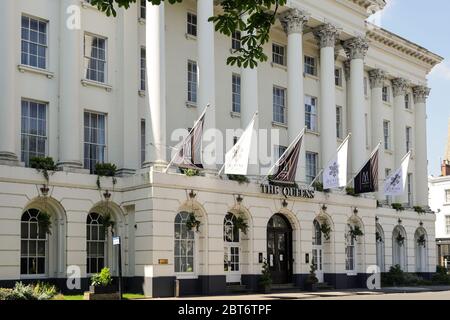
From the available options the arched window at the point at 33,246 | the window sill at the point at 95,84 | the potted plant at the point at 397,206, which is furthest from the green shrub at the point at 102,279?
the potted plant at the point at 397,206

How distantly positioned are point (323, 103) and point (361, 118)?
4.02 meters

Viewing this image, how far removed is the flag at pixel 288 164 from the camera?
35.2 m

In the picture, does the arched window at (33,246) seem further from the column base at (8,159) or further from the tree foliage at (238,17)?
the tree foliage at (238,17)

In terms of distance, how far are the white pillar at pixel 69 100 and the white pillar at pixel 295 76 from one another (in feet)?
42.6

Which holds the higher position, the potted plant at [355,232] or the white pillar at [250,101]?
the white pillar at [250,101]

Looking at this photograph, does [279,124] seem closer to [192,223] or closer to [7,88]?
[192,223]

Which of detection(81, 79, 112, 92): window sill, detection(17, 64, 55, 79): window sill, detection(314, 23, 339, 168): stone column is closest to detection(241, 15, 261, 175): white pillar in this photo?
detection(314, 23, 339, 168): stone column

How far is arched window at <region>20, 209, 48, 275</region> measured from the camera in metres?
29.7

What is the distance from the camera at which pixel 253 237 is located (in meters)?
36.3

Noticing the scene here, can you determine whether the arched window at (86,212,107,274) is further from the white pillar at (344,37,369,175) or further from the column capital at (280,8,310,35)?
the white pillar at (344,37,369,175)

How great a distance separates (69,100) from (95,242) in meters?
6.45

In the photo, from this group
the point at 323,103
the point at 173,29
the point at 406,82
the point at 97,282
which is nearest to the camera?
the point at 97,282
